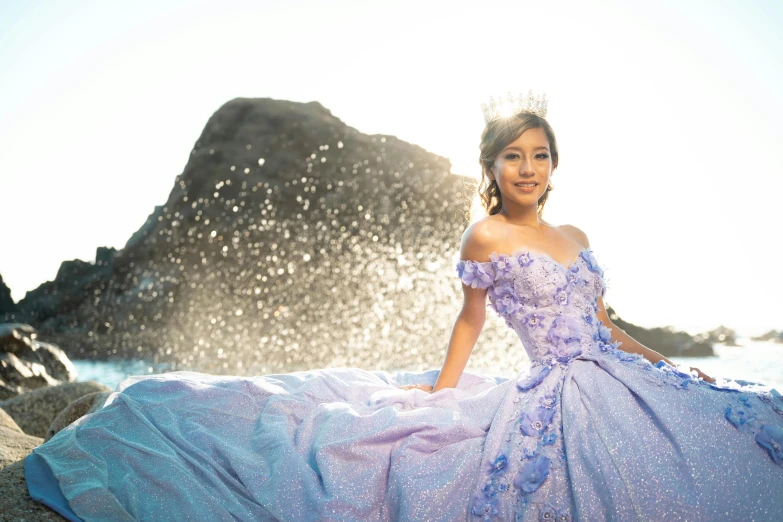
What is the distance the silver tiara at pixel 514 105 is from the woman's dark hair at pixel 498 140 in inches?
2.7

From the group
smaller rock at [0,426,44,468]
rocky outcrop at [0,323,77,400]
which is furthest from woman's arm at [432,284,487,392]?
rocky outcrop at [0,323,77,400]

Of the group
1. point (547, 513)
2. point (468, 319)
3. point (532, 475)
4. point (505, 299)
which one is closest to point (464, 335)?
point (468, 319)

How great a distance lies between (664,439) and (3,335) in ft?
34.7

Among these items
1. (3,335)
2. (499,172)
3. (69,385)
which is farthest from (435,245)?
(499,172)

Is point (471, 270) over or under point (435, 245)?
under

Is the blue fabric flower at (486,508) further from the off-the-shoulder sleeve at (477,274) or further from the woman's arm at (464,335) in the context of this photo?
the off-the-shoulder sleeve at (477,274)

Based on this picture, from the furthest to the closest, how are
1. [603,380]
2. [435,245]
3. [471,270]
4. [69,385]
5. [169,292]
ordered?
[169,292] → [435,245] → [69,385] → [471,270] → [603,380]

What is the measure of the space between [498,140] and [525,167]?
0.72ft

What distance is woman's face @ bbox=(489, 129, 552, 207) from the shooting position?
352 cm

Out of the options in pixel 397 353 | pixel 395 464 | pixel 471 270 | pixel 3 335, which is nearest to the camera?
pixel 395 464

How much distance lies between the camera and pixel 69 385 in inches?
262

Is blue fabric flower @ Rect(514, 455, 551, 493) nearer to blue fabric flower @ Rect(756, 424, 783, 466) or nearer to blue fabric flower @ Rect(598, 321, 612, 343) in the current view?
blue fabric flower @ Rect(756, 424, 783, 466)

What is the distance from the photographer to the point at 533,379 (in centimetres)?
295

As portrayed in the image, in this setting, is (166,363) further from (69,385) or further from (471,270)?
(471,270)
